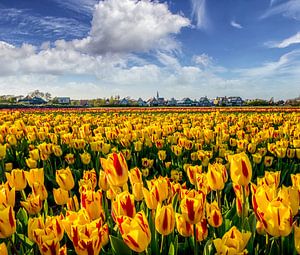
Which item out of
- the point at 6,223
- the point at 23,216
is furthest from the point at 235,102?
the point at 6,223

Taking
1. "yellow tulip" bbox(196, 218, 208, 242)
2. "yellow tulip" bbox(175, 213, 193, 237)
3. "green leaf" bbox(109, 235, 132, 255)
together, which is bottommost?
"green leaf" bbox(109, 235, 132, 255)

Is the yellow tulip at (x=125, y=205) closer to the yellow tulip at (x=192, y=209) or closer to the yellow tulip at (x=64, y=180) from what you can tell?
the yellow tulip at (x=192, y=209)

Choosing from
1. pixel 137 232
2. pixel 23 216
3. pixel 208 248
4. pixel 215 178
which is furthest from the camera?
pixel 23 216

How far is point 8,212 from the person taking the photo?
1.72 meters

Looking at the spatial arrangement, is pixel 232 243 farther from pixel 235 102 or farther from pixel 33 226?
pixel 235 102

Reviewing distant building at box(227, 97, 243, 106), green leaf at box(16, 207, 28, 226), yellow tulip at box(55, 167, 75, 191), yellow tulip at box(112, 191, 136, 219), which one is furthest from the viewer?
distant building at box(227, 97, 243, 106)

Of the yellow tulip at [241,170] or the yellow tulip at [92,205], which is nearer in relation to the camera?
the yellow tulip at [92,205]

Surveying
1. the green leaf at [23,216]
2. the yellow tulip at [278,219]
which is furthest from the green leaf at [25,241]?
the yellow tulip at [278,219]

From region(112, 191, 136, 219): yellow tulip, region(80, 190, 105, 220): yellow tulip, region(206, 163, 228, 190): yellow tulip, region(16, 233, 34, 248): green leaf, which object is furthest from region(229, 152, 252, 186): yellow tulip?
region(16, 233, 34, 248): green leaf

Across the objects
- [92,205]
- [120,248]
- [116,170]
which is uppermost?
[116,170]

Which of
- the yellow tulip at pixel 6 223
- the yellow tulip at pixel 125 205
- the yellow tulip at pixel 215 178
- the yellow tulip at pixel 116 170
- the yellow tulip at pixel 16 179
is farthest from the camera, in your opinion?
the yellow tulip at pixel 16 179

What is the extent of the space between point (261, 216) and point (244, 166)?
0.51m

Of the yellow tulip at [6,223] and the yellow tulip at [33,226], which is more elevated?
the yellow tulip at [6,223]

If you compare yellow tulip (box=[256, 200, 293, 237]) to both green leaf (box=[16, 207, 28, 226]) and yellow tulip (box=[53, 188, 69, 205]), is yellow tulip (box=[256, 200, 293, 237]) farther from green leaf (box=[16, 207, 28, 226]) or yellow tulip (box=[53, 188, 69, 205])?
green leaf (box=[16, 207, 28, 226])
